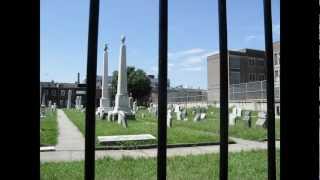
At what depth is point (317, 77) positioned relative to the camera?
64.2 inches

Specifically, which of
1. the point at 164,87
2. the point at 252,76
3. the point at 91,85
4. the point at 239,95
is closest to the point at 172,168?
the point at 164,87

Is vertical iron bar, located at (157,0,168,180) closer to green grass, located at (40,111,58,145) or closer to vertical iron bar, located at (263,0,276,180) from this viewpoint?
vertical iron bar, located at (263,0,276,180)

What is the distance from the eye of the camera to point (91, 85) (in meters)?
1.32

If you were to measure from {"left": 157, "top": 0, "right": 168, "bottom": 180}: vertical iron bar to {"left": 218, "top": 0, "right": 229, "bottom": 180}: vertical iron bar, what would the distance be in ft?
0.88

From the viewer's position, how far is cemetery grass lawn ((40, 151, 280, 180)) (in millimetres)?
6152

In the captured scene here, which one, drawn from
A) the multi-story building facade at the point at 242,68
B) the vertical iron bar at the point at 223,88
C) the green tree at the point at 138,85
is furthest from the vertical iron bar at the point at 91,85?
the green tree at the point at 138,85

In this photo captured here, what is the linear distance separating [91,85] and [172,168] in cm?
590

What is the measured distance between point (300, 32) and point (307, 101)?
0.28 metres

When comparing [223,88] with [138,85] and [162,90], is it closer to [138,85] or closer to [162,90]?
[162,90]

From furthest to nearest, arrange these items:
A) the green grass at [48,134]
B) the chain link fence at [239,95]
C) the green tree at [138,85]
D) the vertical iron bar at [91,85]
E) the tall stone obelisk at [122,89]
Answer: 1. the green tree at [138,85]
2. the chain link fence at [239,95]
3. the tall stone obelisk at [122,89]
4. the green grass at [48,134]
5. the vertical iron bar at [91,85]

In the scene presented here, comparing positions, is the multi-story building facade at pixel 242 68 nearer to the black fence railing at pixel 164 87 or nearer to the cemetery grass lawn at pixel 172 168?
the cemetery grass lawn at pixel 172 168

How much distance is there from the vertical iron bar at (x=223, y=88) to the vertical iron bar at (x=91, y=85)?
21.1 inches

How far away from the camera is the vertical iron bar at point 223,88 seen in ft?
5.14

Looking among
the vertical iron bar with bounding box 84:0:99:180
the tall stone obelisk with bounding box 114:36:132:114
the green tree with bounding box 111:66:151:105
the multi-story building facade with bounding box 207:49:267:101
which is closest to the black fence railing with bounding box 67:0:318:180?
the vertical iron bar with bounding box 84:0:99:180
